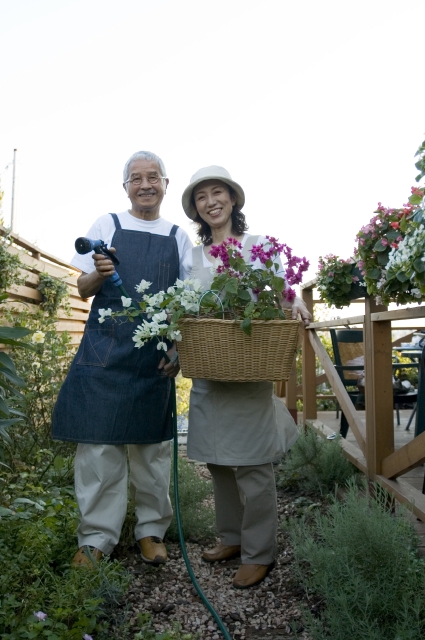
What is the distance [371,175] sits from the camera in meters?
9.05

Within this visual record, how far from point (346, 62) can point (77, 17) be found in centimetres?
233

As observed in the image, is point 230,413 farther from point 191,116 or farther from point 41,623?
point 191,116

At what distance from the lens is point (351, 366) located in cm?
463

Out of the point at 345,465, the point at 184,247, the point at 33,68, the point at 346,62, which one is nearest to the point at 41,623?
the point at 184,247

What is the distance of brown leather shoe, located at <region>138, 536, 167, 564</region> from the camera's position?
107 inches

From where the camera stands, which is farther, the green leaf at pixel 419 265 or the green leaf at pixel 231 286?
the green leaf at pixel 231 286

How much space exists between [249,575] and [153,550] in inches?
17.4

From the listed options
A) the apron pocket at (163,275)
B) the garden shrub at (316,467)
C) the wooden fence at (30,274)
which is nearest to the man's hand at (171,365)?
the apron pocket at (163,275)

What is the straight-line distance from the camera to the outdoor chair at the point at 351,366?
4539 mm

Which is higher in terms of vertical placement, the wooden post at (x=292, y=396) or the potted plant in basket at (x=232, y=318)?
the potted plant in basket at (x=232, y=318)

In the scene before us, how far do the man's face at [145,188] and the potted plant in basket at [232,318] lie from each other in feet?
1.64

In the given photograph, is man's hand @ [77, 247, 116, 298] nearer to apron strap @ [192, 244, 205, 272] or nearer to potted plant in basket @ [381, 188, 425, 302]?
apron strap @ [192, 244, 205, 272]

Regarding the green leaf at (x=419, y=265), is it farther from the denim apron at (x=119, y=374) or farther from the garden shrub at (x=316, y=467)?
the garden shrub at (x=316, y=467)

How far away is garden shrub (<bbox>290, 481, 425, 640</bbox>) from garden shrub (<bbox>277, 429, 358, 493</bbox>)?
5.16ft
